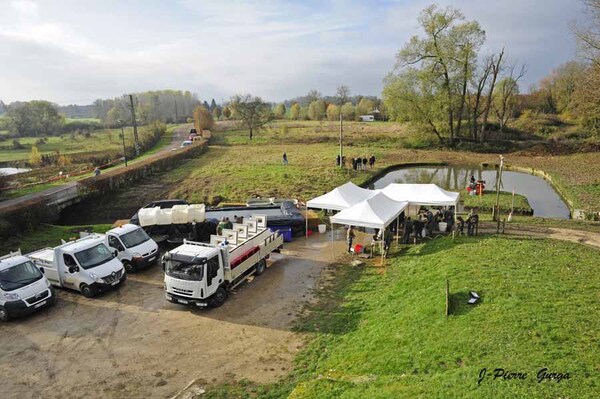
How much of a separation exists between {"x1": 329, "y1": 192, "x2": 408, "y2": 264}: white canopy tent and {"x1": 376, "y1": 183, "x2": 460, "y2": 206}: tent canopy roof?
226cm

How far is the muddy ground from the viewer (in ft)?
33.0

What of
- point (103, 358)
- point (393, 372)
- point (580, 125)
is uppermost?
point (580, 125)

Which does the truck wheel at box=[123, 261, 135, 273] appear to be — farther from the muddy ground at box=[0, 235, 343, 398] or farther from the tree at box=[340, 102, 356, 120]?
the tree at box=[340, 102, 356, 120]

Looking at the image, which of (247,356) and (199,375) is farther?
(247,356)

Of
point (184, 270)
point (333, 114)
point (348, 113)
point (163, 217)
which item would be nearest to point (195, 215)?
point (163, 217)

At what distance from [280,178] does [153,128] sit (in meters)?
46.4

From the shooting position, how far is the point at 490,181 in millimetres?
34594

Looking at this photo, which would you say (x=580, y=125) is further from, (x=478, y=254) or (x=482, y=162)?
(x=478, y=254)

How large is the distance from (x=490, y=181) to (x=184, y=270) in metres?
29.5

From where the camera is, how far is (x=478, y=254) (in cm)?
1461

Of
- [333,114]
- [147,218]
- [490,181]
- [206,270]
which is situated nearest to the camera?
[206,270]

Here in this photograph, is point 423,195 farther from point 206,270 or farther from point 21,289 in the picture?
point 21,289

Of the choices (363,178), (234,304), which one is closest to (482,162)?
(363,178)

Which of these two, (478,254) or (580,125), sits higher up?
(580,125)
